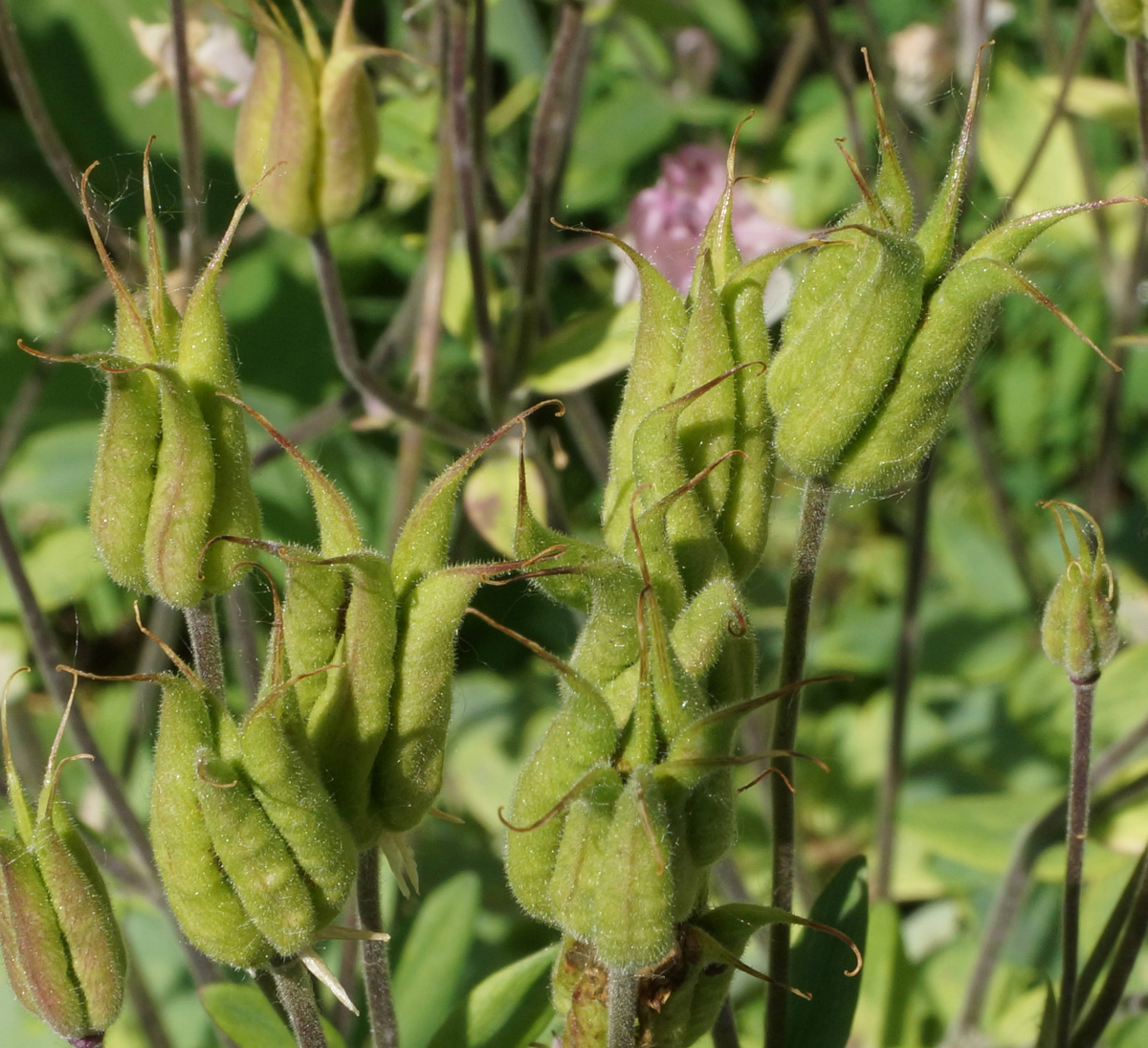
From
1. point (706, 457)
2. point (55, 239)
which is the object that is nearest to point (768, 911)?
point (706, 457)

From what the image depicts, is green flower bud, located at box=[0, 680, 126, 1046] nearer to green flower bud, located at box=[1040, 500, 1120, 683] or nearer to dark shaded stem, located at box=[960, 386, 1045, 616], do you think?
green flower bud, located at box=[1040, 500, 1120, 683]

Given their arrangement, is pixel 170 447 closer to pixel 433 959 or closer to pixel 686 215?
pixel 433 959

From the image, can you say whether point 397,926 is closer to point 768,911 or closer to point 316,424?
point 316,424

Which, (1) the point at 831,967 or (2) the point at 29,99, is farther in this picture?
(2) the point at 29,99

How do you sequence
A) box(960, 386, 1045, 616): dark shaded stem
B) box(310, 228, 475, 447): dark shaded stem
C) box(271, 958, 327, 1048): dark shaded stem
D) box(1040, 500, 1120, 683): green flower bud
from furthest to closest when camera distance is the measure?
1. box(960, 386, 1045, 616): dark shaded stem
2. box(310, 228, 475, 447): dark shaded stem
3. box(1040, 500, 1120, 683): green flower bud
4. box(271, 958, 327, 1048): dark shaded stem

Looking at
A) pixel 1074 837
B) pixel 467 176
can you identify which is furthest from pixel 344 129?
pixel 1074 837

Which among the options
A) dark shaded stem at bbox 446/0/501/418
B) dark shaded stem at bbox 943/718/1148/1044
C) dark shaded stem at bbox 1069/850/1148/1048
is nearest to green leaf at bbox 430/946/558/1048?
dark shaded stem at bbox 1069/850/1148/1048
